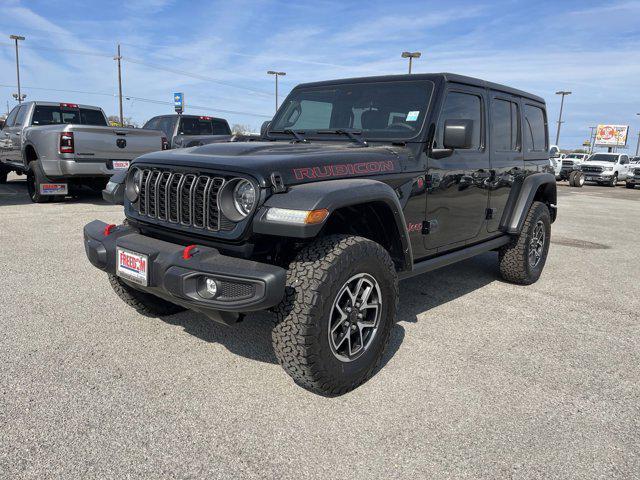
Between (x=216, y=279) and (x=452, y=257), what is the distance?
7.25 feet

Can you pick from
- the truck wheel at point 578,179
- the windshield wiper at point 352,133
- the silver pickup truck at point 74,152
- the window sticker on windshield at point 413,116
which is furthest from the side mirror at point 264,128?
the truck wheel at point 578,179

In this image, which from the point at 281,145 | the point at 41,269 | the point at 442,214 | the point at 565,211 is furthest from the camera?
the point at 565,211

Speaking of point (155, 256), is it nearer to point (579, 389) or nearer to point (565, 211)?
point (579, 389)

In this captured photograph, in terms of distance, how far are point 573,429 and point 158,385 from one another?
2223mm

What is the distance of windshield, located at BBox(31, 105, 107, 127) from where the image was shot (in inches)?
407

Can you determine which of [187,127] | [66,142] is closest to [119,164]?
[66,142]

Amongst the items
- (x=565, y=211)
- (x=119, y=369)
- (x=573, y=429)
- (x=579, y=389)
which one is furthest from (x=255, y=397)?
(x=565, y=211)

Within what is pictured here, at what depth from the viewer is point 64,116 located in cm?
1070

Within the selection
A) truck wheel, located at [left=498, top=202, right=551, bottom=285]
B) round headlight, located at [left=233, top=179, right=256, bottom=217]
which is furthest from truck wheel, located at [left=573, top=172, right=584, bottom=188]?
round headlight, located at [left=233, top=179, right=256, bottom=217]

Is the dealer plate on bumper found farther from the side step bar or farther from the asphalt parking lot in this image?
the side step bar

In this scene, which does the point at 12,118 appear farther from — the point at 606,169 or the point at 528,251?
the point at 606,169

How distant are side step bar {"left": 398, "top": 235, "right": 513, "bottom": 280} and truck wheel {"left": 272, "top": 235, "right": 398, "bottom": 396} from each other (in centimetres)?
51

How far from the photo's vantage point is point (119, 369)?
3.01 m

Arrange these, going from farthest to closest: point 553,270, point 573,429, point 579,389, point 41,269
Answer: point 553,270, point 41,269, point 579,389, point 573,429
